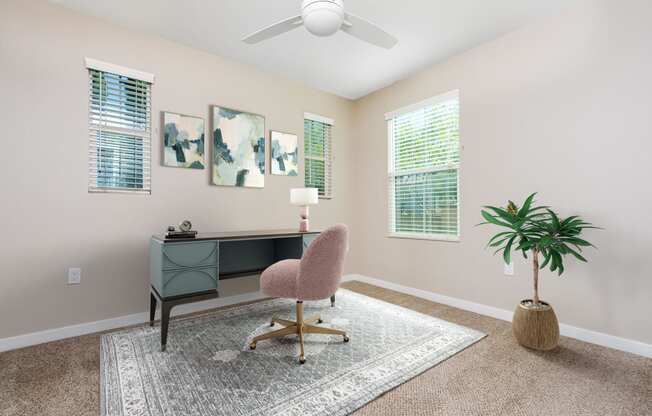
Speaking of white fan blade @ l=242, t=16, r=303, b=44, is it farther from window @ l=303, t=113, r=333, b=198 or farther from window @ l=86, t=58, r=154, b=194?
window @ l=303, t=113, r=333, b=198

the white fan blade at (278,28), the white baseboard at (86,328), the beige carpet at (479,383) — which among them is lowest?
the beige carpet at (479,383)

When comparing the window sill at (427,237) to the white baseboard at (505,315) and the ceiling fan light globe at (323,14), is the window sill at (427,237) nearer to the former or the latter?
the white baseboard at (505,315)

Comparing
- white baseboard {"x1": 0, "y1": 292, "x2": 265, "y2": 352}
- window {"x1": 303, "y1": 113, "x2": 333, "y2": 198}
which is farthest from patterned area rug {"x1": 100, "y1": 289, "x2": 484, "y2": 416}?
window {"x1": 303, "y1": 113, "x2": 333, "y2": 198}

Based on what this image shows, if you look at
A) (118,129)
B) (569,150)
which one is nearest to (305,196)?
(118,129)

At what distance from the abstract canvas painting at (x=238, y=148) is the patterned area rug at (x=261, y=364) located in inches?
53.6

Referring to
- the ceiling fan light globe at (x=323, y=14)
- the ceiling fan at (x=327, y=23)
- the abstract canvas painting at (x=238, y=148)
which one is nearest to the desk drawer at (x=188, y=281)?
the abstract canvas painting at (x=238, y=148)

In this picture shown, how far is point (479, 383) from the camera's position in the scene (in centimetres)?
167

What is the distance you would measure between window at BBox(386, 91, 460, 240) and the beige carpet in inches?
52.8

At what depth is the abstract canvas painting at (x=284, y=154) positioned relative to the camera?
341 centimetres

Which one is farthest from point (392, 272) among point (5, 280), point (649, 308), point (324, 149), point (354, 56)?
point (5, 280)

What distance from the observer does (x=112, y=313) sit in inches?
97.1

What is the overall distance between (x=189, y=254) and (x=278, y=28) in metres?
1.64

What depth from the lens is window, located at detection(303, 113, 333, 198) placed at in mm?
3791

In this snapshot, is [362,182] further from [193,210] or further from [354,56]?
[193,210]
